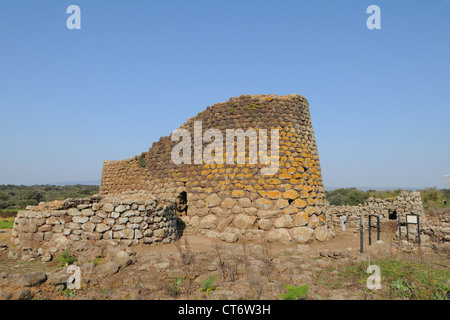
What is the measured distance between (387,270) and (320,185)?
5.20 meters

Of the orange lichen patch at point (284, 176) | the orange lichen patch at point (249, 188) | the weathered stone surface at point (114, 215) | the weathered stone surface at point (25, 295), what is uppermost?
the orange lichen patch at point (284, 176)

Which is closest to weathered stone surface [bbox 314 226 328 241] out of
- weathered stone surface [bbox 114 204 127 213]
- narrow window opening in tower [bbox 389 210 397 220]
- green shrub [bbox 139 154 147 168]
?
weathered stone surface [bbox 114 204 127 213]

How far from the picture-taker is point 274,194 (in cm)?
991

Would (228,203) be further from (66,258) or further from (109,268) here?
(66,258)

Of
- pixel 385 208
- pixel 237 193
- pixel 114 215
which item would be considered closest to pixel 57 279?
pixel 114 215

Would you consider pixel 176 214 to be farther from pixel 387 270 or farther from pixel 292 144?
pixel 387 270

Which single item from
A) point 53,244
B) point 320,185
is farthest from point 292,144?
point 53,244

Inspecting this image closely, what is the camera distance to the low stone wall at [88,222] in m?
8.21

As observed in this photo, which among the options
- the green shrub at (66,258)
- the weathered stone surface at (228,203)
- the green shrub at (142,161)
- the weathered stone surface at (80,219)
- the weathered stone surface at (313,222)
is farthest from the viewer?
the green shrub at (142,161)

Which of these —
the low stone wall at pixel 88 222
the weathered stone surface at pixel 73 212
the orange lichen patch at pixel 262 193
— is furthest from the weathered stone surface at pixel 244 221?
the weathered stone surface at pixel 73 212

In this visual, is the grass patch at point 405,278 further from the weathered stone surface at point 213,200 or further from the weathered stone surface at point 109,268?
the weathered stone surface at point 213,200

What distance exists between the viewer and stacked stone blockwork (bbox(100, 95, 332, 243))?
9.80 metres

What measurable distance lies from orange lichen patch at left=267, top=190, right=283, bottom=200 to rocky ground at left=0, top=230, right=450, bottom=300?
1784 millimetres

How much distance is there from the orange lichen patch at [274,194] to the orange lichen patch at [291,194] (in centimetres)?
17
